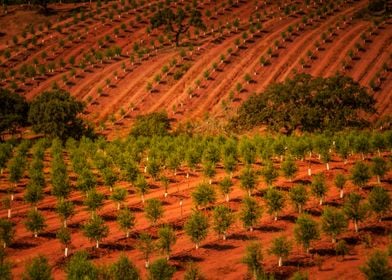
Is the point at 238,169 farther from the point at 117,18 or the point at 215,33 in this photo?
the point at 117,18

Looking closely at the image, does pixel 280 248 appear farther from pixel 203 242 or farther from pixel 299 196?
pixel 299 196

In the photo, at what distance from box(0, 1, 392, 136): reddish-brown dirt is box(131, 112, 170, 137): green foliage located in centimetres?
696

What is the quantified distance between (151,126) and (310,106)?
1054 inches

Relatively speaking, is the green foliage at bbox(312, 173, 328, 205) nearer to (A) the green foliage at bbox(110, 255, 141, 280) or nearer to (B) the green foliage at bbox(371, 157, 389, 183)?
(B) the green foliage at bbox(371, 157, 389, 183)

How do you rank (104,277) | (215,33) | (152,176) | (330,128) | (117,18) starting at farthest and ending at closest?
(117,18) → (215,33) → (330,128) → (152,176) → (104,277)

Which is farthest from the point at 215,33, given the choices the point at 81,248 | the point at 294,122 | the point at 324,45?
the point at 81,248

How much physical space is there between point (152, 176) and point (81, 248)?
17.4 metres

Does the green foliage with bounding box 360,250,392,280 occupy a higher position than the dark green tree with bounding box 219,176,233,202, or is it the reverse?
the green foliage with bounding box 360,250,392,280

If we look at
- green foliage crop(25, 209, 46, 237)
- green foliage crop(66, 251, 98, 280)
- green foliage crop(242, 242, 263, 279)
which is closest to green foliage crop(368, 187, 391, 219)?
green foliage crop(242, 242, 263, 279)

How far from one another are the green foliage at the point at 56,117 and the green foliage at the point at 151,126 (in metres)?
10.0

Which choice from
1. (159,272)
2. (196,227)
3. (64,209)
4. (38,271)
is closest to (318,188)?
(196,227)

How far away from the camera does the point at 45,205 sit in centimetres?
4450

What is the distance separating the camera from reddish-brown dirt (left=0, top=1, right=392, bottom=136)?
90.6m

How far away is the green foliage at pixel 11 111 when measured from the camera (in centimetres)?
7444
